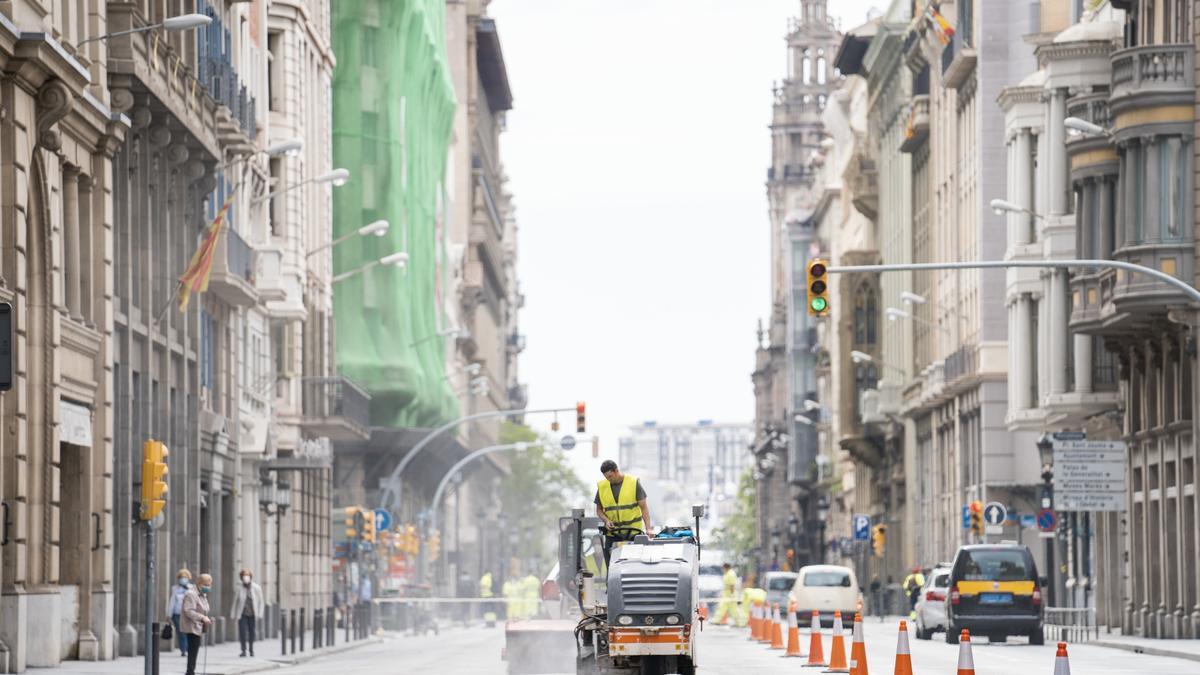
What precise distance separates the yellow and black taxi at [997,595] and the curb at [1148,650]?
1415 millimetres

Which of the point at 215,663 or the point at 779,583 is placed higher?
the point at 779,583

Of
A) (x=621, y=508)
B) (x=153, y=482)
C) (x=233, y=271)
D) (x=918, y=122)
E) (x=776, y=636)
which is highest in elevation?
(x=918, y=122)

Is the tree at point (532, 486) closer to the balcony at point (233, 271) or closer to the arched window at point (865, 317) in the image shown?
the arched window at point (865, 317)

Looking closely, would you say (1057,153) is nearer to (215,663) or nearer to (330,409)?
(330,409)

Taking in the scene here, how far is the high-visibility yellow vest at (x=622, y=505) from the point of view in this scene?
2614 centimetres

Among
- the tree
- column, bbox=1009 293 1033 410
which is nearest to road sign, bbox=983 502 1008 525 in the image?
column, bbox=1009 293 1033 410

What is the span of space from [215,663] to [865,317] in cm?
7882

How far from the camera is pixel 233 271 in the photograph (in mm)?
57844

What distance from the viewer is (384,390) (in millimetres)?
91188

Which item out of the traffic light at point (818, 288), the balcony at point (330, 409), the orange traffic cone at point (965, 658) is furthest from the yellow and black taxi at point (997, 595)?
the orange traffic cone at point (965, 658)

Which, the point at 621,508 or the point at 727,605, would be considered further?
the point at 727,605

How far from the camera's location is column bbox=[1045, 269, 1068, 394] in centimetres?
6762

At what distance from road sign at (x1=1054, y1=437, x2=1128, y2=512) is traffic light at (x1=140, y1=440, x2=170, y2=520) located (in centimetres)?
2543

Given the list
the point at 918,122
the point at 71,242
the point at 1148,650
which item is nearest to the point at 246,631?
the point at 71,242
